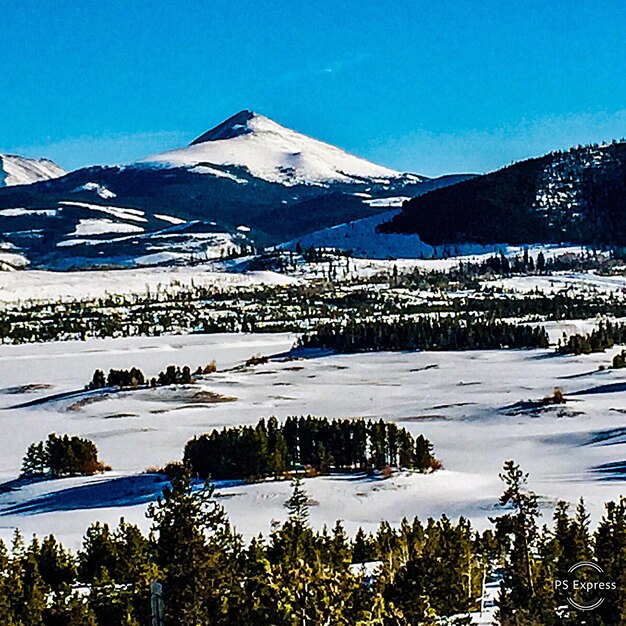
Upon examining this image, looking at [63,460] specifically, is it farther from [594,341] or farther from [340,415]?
[594,341]

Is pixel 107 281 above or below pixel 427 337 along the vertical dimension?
above

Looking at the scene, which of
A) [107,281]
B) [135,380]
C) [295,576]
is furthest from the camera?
[107,281]

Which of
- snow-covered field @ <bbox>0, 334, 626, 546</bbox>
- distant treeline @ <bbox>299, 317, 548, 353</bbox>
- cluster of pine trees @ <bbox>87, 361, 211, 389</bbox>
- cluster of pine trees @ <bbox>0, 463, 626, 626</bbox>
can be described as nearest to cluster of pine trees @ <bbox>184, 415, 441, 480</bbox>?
snow-covered field @ <bbox>0, 334, 626, 546</bbox>

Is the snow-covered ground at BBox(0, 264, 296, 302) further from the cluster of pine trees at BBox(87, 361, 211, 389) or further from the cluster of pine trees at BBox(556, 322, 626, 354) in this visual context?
the cluster of pine trees at BBox(556, 322, 626, 354)

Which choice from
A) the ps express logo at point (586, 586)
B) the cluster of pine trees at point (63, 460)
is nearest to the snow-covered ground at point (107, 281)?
the cluster of pine trees at point (63, 460)

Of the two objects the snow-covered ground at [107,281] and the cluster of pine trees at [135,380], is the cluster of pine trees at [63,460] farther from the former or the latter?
the snow-covered ground at [107,281]

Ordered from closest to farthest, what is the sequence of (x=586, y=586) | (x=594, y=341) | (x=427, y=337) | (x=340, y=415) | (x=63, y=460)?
(x=586, y=586) < (x=63, y=460) < (x=340, y=415) < (x=594, y=341) < (x=427, y=337)

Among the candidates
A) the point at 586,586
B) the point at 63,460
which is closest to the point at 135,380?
the point at 63,460
